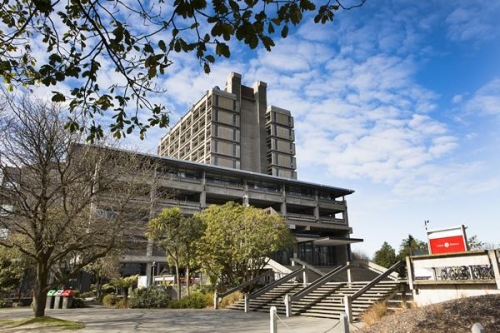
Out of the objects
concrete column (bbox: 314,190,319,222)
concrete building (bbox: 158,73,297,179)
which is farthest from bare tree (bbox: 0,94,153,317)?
concrete building (bbox: 158,73,297,179)

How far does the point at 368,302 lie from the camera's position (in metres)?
14.6

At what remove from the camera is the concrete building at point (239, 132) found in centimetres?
7075

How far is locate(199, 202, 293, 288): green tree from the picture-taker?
24.7 meters

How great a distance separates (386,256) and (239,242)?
83.6ft

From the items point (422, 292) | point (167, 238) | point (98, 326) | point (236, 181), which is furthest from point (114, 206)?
point (236, 181)

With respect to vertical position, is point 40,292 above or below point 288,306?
above

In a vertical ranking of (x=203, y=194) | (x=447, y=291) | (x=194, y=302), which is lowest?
(x=194, y=302)

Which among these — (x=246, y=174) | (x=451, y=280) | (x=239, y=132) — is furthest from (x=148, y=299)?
(x=239, y=132)

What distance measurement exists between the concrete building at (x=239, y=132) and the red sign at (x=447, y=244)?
180ft

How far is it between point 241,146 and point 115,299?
52127 millimetres

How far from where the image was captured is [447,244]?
1479 cm

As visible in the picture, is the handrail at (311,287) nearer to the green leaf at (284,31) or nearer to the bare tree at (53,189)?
the bare tree at (53,189)

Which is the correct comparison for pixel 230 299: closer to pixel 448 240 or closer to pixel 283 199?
pixel 448 240

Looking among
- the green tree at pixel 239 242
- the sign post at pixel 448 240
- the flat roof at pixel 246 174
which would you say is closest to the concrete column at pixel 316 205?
the flat roof at pixel 246 174
